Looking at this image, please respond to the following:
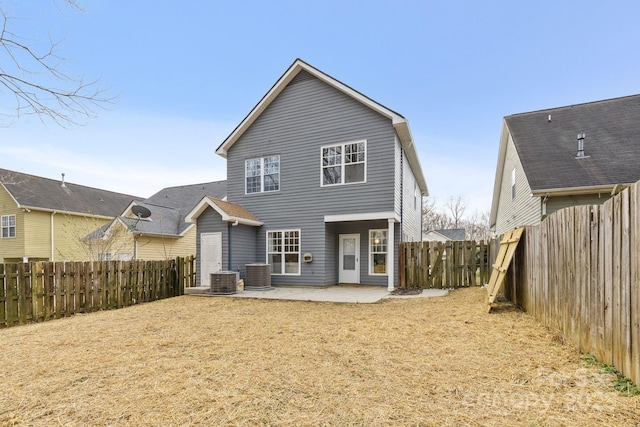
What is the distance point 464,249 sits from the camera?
401 inches

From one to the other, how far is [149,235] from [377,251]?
12080 mm

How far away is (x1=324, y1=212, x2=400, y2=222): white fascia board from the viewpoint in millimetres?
10305

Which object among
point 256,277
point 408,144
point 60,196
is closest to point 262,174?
point 256,277

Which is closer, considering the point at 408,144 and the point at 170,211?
the point at 408,144

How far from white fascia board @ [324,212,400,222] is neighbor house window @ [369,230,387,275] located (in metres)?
1.17

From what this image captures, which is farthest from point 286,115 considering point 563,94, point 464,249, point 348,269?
point 563,94

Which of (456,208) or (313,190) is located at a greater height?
(456,208)

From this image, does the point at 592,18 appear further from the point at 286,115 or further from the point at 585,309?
the point at 585,309

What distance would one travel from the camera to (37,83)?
3688 mm

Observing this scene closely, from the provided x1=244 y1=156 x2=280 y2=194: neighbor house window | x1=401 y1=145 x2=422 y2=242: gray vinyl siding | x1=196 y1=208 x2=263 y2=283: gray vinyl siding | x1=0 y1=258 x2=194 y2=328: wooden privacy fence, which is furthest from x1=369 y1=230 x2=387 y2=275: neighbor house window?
x1=0 y1=258 x2=194 y2=328: wooden privacy fence

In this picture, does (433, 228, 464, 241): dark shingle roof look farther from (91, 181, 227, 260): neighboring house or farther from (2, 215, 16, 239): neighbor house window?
(2, 215, 16, 239): neighbor house window

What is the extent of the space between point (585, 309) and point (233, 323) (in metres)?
5.40

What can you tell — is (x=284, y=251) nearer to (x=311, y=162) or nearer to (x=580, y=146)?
(x=311, y=162)

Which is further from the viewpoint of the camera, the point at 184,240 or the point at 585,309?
the point at 184,240
